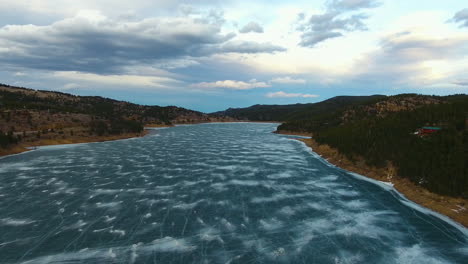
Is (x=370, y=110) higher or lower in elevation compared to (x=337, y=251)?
higher

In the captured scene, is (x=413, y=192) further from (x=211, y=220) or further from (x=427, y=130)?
(x=211, y=220)

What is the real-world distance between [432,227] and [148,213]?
2358cm

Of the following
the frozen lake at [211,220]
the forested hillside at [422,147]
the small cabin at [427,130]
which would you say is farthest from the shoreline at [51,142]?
the small cabin at [427,130]

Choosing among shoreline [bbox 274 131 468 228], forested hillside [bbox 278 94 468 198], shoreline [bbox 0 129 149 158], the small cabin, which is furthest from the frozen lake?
shoreline [bbox 0 129 149 158]

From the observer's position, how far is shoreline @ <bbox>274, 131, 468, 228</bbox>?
23.0m

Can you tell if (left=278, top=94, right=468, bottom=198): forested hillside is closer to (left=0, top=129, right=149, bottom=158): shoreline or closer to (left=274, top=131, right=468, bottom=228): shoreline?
(left=274, top=131, right=468, bottom=228): shoreline

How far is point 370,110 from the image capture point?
89688mm

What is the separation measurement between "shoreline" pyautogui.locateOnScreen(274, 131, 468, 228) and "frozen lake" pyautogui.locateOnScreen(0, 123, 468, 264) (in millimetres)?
1394

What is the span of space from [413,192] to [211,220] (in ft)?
74.7

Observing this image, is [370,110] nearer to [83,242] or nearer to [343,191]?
[343,191]

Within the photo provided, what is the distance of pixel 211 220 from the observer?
71.1 ft

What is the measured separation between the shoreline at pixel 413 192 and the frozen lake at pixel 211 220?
139 centimetres

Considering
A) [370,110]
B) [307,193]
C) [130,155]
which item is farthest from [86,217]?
[370,110]

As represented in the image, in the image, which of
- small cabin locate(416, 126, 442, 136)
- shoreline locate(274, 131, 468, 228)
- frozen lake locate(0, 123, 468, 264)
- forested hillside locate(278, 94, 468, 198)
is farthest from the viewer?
small cabin locate(416, 126, 442, 136)
